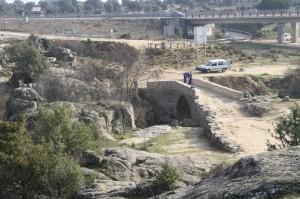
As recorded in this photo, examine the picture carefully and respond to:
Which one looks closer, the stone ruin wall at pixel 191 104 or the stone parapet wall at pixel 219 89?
the stone ruin wall at pixel 191 104

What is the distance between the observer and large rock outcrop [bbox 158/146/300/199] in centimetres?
836

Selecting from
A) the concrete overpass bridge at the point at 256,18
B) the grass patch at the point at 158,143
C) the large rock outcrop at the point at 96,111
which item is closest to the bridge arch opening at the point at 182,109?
the large rock outcrop at the point at 96,111

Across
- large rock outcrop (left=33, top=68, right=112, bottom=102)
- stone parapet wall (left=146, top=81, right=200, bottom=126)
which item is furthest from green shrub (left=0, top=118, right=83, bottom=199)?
stone parapet wall (left=146, top=81, right=200, bottom=126)

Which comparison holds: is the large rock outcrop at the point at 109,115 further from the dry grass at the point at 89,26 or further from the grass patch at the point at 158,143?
the dry grass at the point at 89,26

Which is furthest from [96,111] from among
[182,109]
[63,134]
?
[182,109]

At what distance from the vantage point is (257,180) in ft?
29.4

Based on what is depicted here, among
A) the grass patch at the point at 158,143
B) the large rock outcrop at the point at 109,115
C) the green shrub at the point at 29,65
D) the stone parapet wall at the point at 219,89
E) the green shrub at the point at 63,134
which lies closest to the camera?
the green shrub at the point at 63,134

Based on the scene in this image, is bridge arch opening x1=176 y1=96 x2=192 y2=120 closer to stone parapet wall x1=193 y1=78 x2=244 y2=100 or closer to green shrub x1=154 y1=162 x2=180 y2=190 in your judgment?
stone parapet wall x1=193 y1=78 x2=244 y2=100

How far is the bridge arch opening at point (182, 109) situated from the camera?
38781 mm

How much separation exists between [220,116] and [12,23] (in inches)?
3333

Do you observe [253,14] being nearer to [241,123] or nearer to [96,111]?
[241,123]

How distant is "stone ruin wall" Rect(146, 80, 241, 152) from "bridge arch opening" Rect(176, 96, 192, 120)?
39cm

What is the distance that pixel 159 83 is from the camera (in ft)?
133

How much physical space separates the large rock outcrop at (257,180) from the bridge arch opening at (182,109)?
91.2 feet
